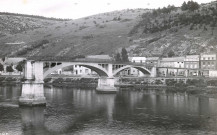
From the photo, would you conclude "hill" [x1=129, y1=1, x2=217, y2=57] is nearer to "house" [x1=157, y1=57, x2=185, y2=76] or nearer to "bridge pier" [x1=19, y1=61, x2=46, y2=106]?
"house" [x1=157, y1=57, x2=185, y2=76]

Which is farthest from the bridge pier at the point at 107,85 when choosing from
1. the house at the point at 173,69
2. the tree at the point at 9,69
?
the tree at the point at 9,69

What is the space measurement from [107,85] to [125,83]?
816 inches

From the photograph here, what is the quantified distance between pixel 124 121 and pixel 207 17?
Answer: 113397 millimetres

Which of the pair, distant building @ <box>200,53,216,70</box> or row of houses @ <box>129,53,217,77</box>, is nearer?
row of houses @ <box>129,53,217,77</box>

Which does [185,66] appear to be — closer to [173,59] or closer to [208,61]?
[173,59]

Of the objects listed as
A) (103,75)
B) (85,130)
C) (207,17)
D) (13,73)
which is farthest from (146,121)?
(207,17)

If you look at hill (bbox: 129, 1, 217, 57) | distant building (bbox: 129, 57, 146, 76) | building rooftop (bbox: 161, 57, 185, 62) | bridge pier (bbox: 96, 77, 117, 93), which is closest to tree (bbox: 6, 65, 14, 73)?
distant building (bbox: 129, 57, 146, 76)

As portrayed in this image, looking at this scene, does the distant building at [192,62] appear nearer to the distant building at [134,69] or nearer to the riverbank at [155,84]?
the distant building at [134,69]

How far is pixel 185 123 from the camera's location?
43.4 meters

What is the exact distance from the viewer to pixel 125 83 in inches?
4023

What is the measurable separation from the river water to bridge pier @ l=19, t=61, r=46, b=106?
1685mm

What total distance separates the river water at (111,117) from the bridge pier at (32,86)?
1.69 meters

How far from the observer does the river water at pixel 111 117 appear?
3922 centimetres

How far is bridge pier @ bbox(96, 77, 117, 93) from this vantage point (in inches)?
3194
